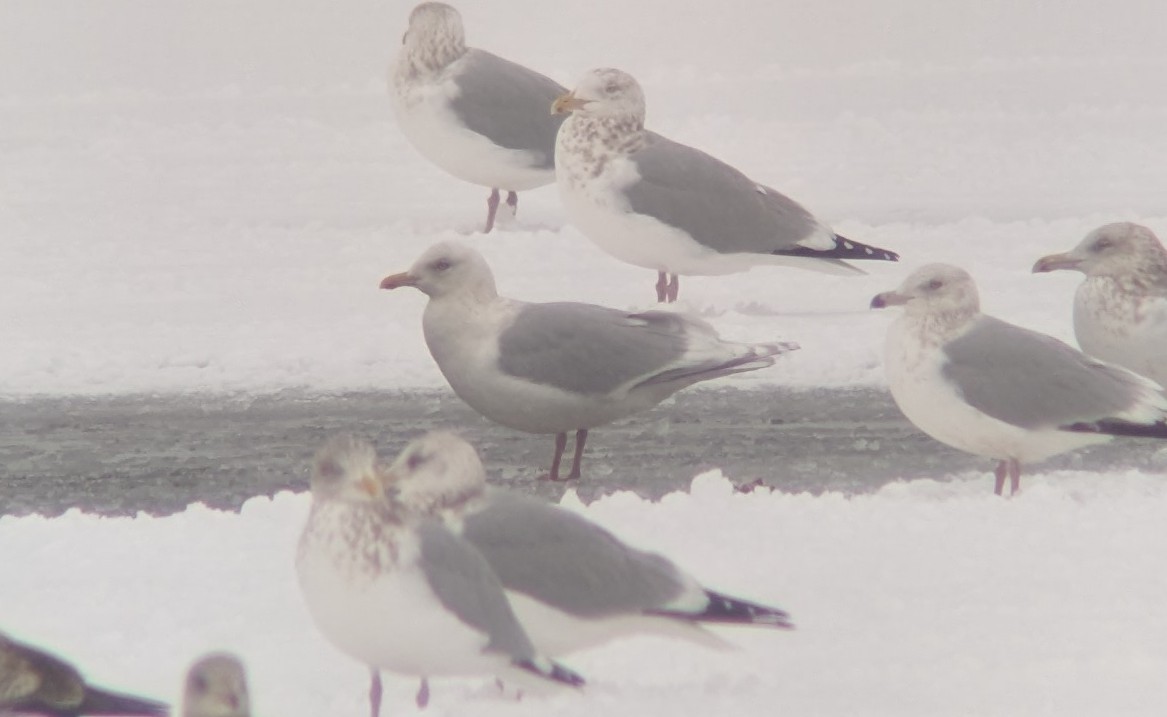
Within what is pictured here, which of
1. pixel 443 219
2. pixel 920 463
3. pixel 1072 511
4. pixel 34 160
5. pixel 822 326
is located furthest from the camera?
pixel 34 160

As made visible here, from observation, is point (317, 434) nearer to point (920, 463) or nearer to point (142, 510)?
point (142, 510)

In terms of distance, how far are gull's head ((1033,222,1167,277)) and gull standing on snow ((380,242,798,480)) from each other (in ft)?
3.69

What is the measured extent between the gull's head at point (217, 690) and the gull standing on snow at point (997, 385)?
250cm

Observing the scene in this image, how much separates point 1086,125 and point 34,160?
4.95 meters

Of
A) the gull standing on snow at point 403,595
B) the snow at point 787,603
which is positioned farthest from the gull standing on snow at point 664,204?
the gull standing on snow at point 403,595

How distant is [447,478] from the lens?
11.4 ft

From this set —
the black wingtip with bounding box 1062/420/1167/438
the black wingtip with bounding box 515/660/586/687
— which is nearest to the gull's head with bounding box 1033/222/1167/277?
the black wingtip with bounding box 1062/420/1167/438

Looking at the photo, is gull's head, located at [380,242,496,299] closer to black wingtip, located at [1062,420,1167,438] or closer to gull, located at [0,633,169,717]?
black wingtip, located at [1062,420,1167,438]

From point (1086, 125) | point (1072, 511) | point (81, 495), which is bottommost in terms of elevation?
point (81, 495)

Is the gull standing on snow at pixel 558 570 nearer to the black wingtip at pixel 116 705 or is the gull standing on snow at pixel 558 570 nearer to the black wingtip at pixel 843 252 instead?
the black wingtip at pixel 116 705

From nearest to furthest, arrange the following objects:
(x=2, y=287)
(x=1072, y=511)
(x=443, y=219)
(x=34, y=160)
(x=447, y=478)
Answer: (x=447, y=478), (x=1072, y=511), (x=2, y=287), (x=443, y=219), (x=34, y=160)

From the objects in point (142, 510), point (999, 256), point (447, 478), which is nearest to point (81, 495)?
point (142, 510)

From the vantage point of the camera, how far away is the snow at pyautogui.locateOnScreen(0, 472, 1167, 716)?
3.63 m

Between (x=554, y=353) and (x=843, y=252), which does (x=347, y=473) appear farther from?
(x=843, y=252)
